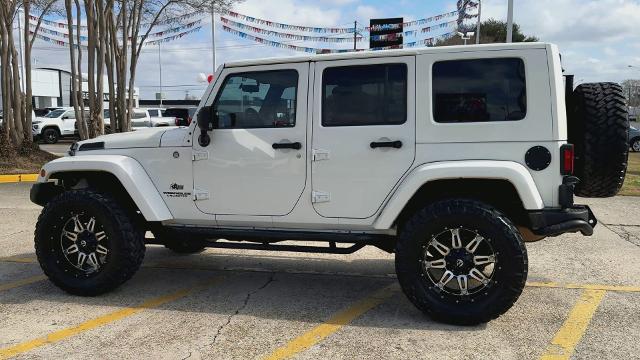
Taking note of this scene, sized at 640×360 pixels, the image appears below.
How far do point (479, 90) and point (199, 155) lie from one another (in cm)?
227

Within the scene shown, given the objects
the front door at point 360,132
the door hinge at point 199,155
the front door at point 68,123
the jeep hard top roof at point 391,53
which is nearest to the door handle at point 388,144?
the front door at point 360,132

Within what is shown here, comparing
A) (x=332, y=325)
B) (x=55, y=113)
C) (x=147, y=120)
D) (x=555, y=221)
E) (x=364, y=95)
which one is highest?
(x=55, y=113)

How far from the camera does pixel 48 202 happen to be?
16.6 feet

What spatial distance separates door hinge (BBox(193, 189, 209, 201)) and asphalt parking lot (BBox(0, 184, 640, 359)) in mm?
862

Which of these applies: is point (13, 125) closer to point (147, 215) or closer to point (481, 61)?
point (147, 215)

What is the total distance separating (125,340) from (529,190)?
2.94m

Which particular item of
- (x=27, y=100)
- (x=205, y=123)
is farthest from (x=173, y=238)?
(x=27, y=100)

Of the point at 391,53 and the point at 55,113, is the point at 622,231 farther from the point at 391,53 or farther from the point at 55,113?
the point at 55,113

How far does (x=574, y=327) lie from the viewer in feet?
13.2

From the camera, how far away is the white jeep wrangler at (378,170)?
394cm

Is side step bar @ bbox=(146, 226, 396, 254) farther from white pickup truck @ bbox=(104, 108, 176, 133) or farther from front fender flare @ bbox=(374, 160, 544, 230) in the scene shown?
white pickup truck @ bbox=(104, 108, 176, 133)

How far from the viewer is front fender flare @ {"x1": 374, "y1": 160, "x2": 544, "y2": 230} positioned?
385 cm

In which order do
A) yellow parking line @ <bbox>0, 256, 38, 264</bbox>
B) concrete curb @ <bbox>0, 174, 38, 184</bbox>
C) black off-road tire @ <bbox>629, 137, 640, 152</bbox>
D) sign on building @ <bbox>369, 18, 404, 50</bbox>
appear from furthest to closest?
sign on building @ <bbox>369, 18, 404, 50</bbox>
black off-road tire @ <bbox>629, 137, 640, 152</bbox>
concrete curb @ <bbox>0, 174, 38, 184</bbox>
yellow parking line @ <bbox>0, 256, 38, 264</bbox>

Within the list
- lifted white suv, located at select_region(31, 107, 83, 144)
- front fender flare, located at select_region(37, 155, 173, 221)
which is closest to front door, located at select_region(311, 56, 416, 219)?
front fender flare, located at select_region(37, 155, 173, 221)
